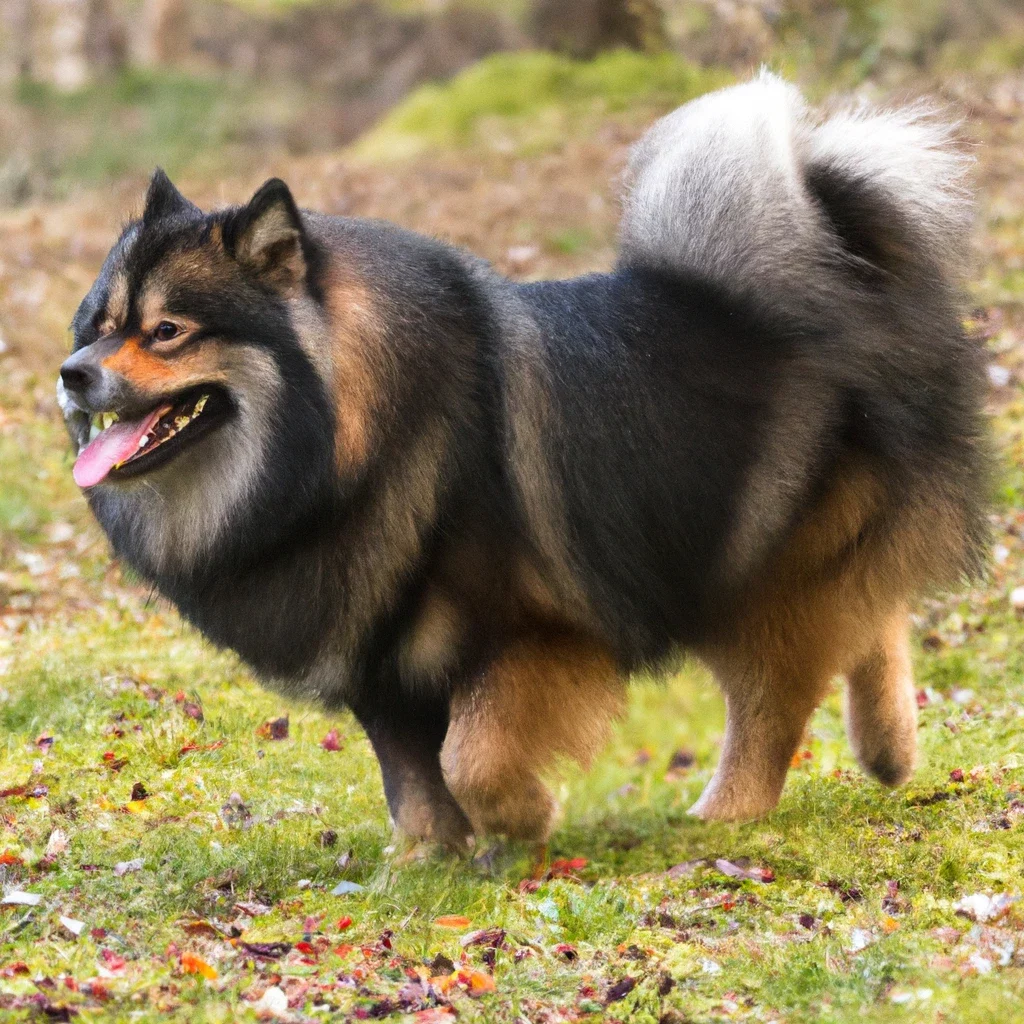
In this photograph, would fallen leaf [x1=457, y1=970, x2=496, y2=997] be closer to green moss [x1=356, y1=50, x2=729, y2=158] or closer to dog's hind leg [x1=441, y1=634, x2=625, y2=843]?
dog's hind leg [x1=441, y1=634, x2=625, y2=843]

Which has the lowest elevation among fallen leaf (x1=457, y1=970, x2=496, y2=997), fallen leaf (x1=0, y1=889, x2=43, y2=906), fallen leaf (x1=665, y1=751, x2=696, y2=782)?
fallen leaf (x1=665, y1=751, x2=696, y2=782)

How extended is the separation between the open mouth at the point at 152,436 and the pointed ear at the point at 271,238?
1.28 ft

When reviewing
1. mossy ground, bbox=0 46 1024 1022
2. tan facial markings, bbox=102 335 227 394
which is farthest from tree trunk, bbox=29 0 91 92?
tan facial markings, bbox=102 335 227 394

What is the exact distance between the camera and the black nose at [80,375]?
12.7ft

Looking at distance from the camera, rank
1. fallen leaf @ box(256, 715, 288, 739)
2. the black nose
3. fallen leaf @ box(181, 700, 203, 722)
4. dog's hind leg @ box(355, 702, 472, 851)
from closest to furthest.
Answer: the black nose < dog's hind leg @ box(355, 702, 472, 851) < fallen leaf @ box(181, 700, 203, 722) < fallen leaf @ box(256, 715, 288, 739)

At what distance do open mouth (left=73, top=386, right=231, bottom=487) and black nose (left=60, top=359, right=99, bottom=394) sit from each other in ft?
0.54

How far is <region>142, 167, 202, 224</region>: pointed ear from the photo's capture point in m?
4.26

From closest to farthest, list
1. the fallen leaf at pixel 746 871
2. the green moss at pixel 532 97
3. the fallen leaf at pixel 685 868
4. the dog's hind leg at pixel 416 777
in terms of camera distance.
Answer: the fallen leaf at pixel 746 871 → the fallen leaf at pixel 685 868 → the dog's hind leg at pixel 416 777 → the green moss at pixel 532 97

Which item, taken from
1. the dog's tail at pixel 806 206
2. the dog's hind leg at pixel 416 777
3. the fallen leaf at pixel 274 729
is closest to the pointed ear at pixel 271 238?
the dog's tail at pixel 806 206

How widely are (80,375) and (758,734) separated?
2785 millimetres

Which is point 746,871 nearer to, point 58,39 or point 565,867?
point 565,867

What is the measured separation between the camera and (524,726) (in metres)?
4.45

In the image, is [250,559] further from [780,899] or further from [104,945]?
[780,899]

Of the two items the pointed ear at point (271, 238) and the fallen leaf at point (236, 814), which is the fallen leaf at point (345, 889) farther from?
the pointed ear at point (271, 238)
